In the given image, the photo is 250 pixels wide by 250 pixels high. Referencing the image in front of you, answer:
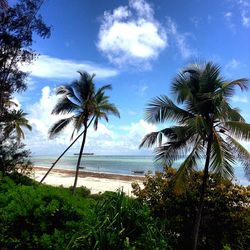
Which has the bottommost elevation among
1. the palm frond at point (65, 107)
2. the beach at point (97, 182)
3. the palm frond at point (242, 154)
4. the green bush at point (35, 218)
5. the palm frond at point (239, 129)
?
the beach at point (97, 182)

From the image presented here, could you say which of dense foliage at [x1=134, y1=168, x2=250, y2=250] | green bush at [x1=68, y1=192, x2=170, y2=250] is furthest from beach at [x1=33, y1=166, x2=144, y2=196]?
green bush at [x1=68, y1=192, x2=170, y2=250]

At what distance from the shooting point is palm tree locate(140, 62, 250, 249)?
10242 mm

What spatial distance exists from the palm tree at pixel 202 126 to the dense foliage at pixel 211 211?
688 millimetres

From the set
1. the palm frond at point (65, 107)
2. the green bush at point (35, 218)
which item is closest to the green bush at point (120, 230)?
the green bush at point (35, 218)

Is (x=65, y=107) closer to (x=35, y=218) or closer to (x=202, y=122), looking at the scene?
(x=202, y=122)

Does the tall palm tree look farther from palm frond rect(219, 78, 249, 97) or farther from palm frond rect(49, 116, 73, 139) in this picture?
palm frond rect(219, 78, 249, 97)

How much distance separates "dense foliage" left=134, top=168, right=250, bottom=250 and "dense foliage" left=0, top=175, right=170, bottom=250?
6.35 meters

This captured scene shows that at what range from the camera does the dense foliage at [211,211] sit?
10805mm

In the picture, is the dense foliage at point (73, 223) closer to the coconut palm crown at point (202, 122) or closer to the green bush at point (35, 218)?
the green bush at point (35, 218)

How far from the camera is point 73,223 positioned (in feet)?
13.0

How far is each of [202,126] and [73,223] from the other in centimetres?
668

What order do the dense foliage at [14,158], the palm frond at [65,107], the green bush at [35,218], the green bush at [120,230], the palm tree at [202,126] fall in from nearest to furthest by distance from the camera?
the green bush at [120,230], the green bush at [35,218], the palm tree at [202,126], the dense foliage at [14,158], the palm frond at [65,107]

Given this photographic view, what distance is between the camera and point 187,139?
11.3 metres

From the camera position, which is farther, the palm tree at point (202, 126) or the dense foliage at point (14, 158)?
the dense foliage at point (14, 158)
